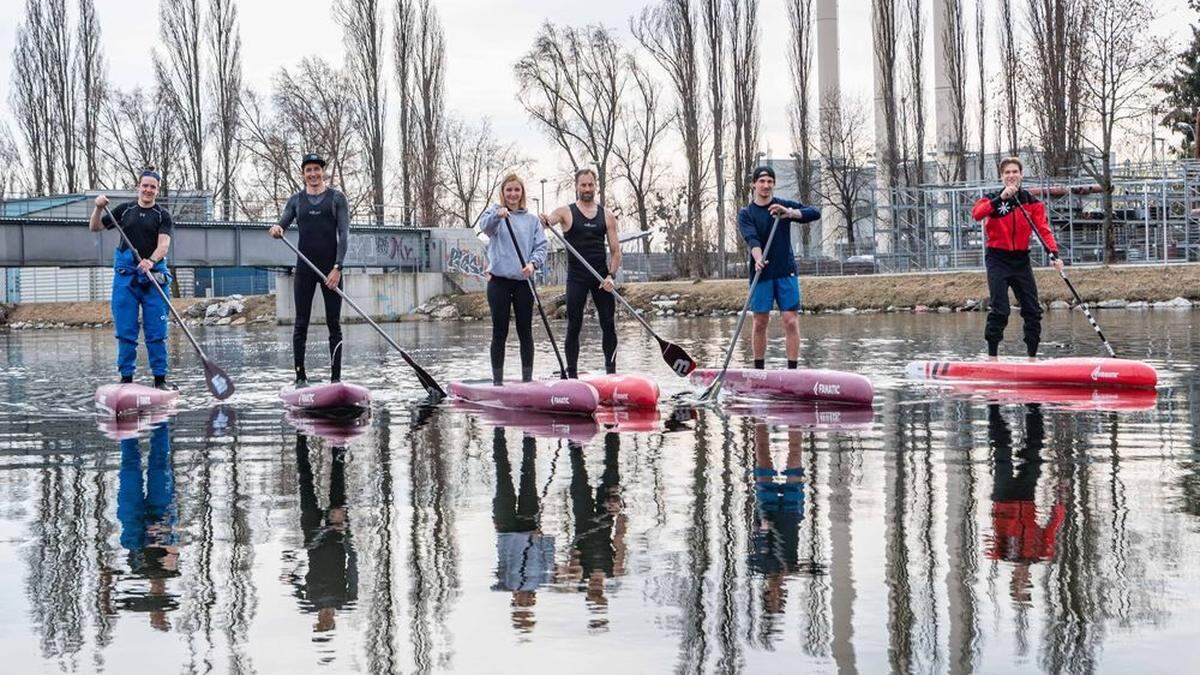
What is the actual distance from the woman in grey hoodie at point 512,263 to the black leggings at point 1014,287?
159 inches

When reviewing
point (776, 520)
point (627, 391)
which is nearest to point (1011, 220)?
point (627, 391)

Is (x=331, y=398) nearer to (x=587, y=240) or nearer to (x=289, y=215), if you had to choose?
(x=289, y=215)

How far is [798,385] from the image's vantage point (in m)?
11.2

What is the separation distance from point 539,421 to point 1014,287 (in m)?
4.92

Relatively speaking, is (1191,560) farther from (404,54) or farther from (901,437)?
(404,54)

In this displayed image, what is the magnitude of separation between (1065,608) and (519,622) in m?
1.53

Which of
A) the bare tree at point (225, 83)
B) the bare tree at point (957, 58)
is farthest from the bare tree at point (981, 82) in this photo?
the bare tree at point (225, 83)

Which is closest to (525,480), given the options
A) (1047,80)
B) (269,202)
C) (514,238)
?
(514,238)

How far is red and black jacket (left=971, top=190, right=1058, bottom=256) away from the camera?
12.9 metres

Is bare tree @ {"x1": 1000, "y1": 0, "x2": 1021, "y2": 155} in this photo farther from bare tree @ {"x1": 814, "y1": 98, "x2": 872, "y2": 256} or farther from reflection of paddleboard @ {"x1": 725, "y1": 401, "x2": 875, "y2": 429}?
reflection of paddleboard @ {"x1": 725, "y1": 401, "x2": 875, "y2": 429}

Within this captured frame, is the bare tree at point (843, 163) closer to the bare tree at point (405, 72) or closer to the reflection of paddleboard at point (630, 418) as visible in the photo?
the bare tree at point (405, 72)

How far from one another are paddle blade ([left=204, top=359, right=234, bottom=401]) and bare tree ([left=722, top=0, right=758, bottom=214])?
36.9 m

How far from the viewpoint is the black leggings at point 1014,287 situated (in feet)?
42.7

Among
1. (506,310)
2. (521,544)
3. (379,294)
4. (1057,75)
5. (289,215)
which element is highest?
(1057,75)
